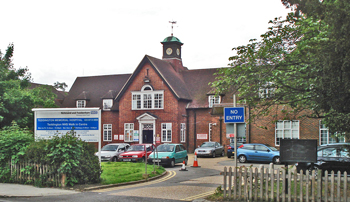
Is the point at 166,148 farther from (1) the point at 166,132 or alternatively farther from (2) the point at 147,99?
(2) the point at 147,99

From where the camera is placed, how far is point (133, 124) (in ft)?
145

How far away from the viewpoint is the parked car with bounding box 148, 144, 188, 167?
82.6ft

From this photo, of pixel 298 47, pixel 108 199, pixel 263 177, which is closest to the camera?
pixel 263 177

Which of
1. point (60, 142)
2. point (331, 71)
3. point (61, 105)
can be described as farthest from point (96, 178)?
point (61, 105)

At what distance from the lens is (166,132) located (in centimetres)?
4272

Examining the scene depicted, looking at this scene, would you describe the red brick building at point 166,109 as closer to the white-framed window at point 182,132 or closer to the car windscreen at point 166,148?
the white-framed window at point 182,132

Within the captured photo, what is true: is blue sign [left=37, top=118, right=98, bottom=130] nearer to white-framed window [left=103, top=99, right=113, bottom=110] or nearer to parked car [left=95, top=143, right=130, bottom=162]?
parked car [left=95, top=143, right=130, bottom=162]

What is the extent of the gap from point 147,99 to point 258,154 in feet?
58.6

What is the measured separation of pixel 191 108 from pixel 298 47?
3127 centimetres

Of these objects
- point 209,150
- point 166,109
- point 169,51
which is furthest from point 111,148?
point 169,51

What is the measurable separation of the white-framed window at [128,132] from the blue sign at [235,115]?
3249cm

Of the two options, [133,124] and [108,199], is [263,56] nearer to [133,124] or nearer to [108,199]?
[108,199]

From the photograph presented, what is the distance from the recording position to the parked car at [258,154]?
93.8 feet

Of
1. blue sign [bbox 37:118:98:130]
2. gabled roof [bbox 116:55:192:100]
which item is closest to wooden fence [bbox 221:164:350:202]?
blue sign [bbox 37:118:98:130]
